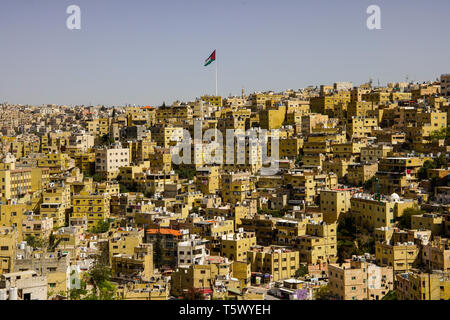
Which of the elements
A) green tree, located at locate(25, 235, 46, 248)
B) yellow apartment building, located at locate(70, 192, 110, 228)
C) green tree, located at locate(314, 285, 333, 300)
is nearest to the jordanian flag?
yellow apartment building, located at locate(70, 192, 110, 228)

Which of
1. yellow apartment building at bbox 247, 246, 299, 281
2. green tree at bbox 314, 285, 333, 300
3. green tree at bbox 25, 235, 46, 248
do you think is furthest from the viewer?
green tree at bbox 25, 235, 46, 248

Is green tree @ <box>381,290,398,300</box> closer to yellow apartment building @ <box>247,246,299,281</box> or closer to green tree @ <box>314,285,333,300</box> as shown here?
green tree @ <box>314,285,333,300</box>

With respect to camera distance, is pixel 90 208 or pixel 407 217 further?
pixel 90 208

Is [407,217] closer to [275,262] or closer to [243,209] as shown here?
[275,262]

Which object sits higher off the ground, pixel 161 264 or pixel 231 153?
pixel 231 153

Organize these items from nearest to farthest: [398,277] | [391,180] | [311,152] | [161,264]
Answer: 1. [398,277]
2. [161,264]
3. [391,180]
4. [311,152]

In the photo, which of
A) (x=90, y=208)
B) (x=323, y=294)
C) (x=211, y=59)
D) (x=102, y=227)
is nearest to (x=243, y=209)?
(x=102, y=227)
